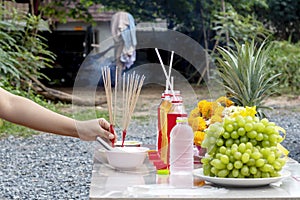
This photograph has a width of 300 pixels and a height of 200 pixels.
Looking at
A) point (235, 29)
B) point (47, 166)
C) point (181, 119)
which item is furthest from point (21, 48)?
point (181, 119)

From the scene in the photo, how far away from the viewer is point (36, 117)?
222cm

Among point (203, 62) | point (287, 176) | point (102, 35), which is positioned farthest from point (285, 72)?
point (287, 176)

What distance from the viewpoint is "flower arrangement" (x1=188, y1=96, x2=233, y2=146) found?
2.41 meters

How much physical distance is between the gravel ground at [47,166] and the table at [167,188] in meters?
1.74

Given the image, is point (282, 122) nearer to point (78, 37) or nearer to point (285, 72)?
point (285, 72)

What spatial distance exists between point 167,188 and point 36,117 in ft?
1.94

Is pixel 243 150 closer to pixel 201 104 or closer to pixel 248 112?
pixel 248 112

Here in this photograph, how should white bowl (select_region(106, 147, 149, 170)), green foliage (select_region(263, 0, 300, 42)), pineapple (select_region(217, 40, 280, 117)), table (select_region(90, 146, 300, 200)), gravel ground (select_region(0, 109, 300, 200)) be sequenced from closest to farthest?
table (select_region(90, 146, 300, 200))
white bowl (select_region(106, 147, 149, 170))
pineapple (select_region(217, 40, 280, 117))
gravel ground (select_region(0, 109, 300, 200))
green foliage (select_region(263, 0, 300, 42))

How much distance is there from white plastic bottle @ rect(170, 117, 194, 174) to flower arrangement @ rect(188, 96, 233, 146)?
31cm

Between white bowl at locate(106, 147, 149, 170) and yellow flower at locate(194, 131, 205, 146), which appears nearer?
white bowl at locate(106, 147, 149, 170)

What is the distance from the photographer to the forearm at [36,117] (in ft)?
7.29

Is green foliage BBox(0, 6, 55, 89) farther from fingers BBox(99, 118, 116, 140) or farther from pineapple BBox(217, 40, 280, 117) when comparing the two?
fingers BBox(99, 118, 116, 140)

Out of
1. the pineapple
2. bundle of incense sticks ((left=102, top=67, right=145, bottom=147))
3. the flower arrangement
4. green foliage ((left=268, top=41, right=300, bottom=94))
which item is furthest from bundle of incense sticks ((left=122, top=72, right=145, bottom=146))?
green foliage ((left=268, top=41, right=300, bottom=94))

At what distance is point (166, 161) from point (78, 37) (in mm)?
13345
